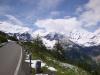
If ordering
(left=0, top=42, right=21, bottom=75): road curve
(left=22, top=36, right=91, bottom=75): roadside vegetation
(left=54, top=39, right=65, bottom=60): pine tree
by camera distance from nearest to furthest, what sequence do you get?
(left=0, top=42, right=21, bottom=75): road curve, (left=22, top=36, right=91, bottom=75): roadside vegetation, (left=54, top=39, right=65, bottom=60): pine tree

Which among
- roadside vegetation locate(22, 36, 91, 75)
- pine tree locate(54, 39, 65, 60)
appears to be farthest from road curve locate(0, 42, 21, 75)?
pine tree locate(54, 39, 65, 60)

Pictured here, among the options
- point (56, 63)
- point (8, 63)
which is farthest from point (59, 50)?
point (8, 63)

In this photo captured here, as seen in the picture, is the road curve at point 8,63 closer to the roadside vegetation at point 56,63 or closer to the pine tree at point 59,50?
the roadside vegetation at point 56,63

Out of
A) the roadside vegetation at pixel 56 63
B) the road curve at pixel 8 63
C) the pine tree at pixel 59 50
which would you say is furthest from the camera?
the pine tree at pixel 59 50

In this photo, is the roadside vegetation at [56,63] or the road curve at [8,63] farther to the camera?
the roadside vegetation at [56,63]

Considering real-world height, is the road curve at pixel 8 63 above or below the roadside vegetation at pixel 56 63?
above

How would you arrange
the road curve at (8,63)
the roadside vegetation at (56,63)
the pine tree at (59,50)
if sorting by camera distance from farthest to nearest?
the pine tree at (59,50)
the roadside vegetation at (56,63)
the road curve at (8,63)

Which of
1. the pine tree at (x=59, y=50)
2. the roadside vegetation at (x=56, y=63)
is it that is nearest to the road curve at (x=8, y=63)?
the roadside vegetation at (x=56, y=63)

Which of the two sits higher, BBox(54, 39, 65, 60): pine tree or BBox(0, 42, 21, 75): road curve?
BBox(0, 42, 21, 75): road curve

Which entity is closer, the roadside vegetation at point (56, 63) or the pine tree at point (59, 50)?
the roadside vegetation at point (56, 63)

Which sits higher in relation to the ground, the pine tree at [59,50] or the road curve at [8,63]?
the road curve at [8,63]

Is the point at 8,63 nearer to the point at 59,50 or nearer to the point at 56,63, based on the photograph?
the point at 56,63

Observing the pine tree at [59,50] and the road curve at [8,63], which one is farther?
the pine tree at [59,50]

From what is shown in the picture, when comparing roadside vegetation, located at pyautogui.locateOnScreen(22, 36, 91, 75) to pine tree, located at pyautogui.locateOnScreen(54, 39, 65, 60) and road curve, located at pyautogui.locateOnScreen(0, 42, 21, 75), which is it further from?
road curve, located at pyautogui.locateOnScreen(0, 42, 21, 75)
